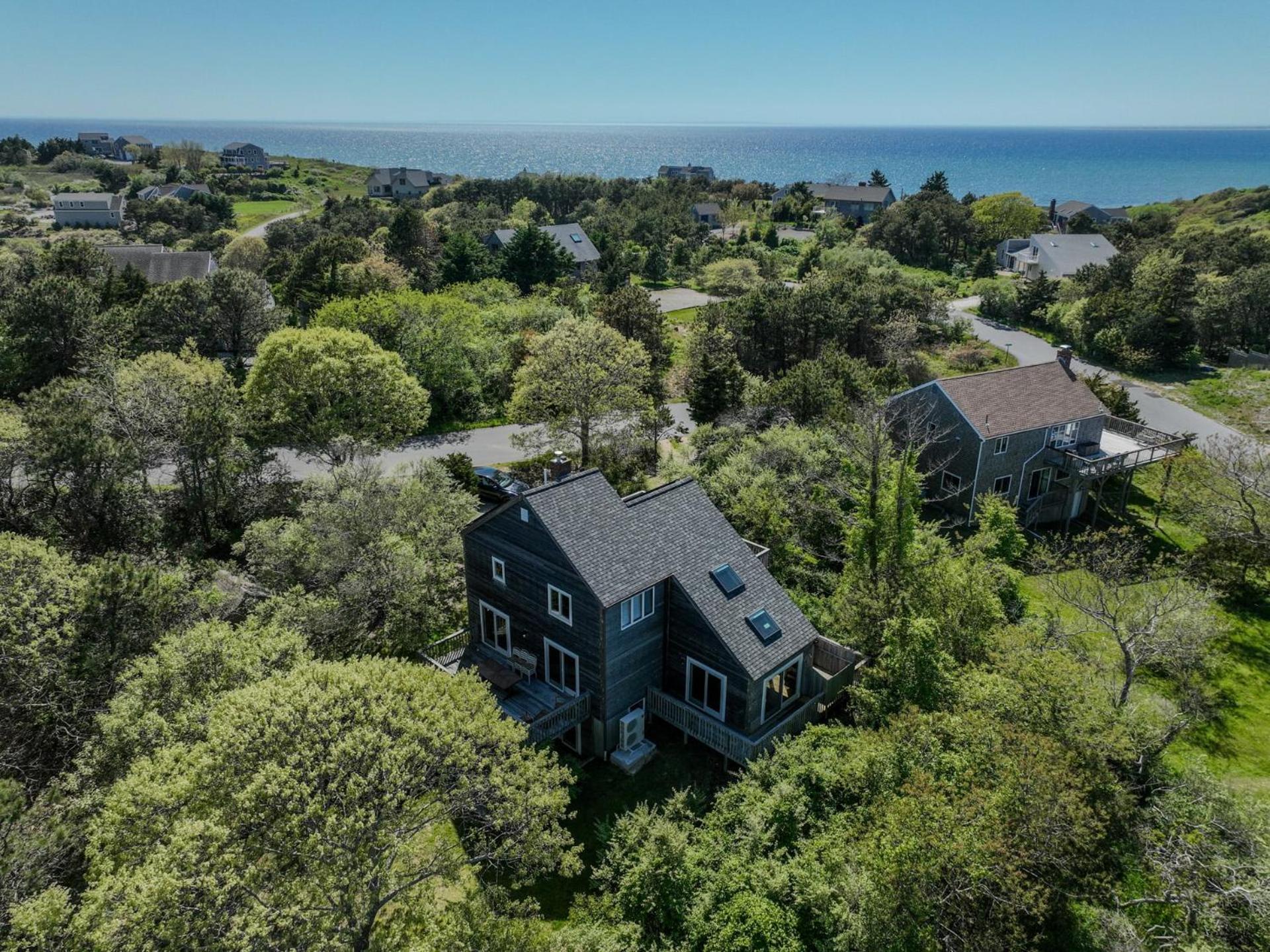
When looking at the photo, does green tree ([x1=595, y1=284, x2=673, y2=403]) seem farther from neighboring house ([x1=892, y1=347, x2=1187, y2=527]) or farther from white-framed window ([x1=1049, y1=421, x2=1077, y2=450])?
white-framed window ([x1=1049, y1=421, x2=1077, y2=450])

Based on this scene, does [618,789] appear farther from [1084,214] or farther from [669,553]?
[1084,214]

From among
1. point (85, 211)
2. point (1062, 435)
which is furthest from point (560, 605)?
point (85, 211)

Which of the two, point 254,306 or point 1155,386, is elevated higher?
point 254,306

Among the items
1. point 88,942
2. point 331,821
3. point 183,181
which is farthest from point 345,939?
point 183,181

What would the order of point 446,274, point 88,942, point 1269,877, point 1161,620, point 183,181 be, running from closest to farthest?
1. point 88,942
2. point 1269,877
3. point 1161,620
4. point 446,274
5. point 183,181

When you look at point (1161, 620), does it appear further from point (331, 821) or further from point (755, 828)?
point (331, 821)

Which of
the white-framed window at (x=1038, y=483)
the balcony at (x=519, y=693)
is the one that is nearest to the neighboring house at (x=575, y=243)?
the white-framed window at (x=1038, y=483)
